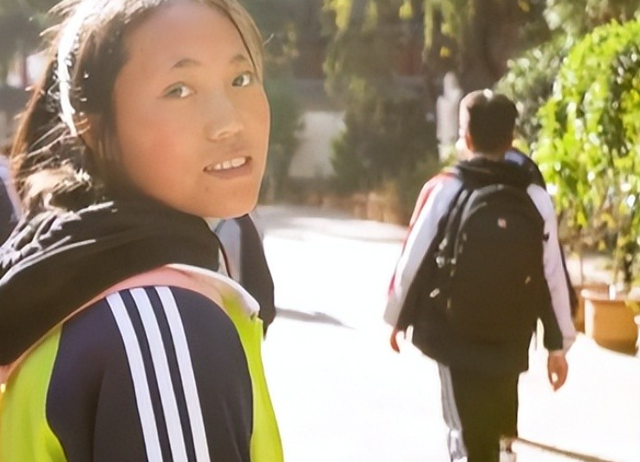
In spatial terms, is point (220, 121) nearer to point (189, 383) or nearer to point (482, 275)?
point (189, 383)

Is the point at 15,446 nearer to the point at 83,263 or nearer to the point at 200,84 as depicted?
the point at 83,263

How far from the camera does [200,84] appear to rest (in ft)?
1.96

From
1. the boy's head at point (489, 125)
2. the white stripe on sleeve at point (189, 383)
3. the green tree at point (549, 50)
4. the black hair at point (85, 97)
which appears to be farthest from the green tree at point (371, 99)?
the white stripe on sleeve at point (189, 383)

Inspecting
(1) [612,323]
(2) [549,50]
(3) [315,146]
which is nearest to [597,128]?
(2) [549,50]

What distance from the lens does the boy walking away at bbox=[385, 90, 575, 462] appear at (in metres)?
1.86

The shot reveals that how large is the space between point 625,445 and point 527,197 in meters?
1.06

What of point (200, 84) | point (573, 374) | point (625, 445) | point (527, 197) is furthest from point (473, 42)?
point (200, 84)

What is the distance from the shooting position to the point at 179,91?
0.59m

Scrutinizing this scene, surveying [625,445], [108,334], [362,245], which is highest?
[108,334]

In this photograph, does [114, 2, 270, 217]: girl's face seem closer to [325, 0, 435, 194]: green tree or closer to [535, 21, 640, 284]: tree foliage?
[325, 0, 435, 194]: green tree

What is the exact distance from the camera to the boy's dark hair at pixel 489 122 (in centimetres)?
195

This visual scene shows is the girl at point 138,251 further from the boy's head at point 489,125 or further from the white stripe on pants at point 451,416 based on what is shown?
the white stripe on pants at point 451,416

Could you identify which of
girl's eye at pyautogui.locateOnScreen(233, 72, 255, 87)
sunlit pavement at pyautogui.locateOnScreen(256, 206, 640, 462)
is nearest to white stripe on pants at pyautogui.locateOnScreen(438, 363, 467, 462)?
sunlit pavement at pyautogui.locateOnScreen(256, 206, 640, 462)

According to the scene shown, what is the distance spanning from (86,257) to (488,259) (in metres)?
1.36
